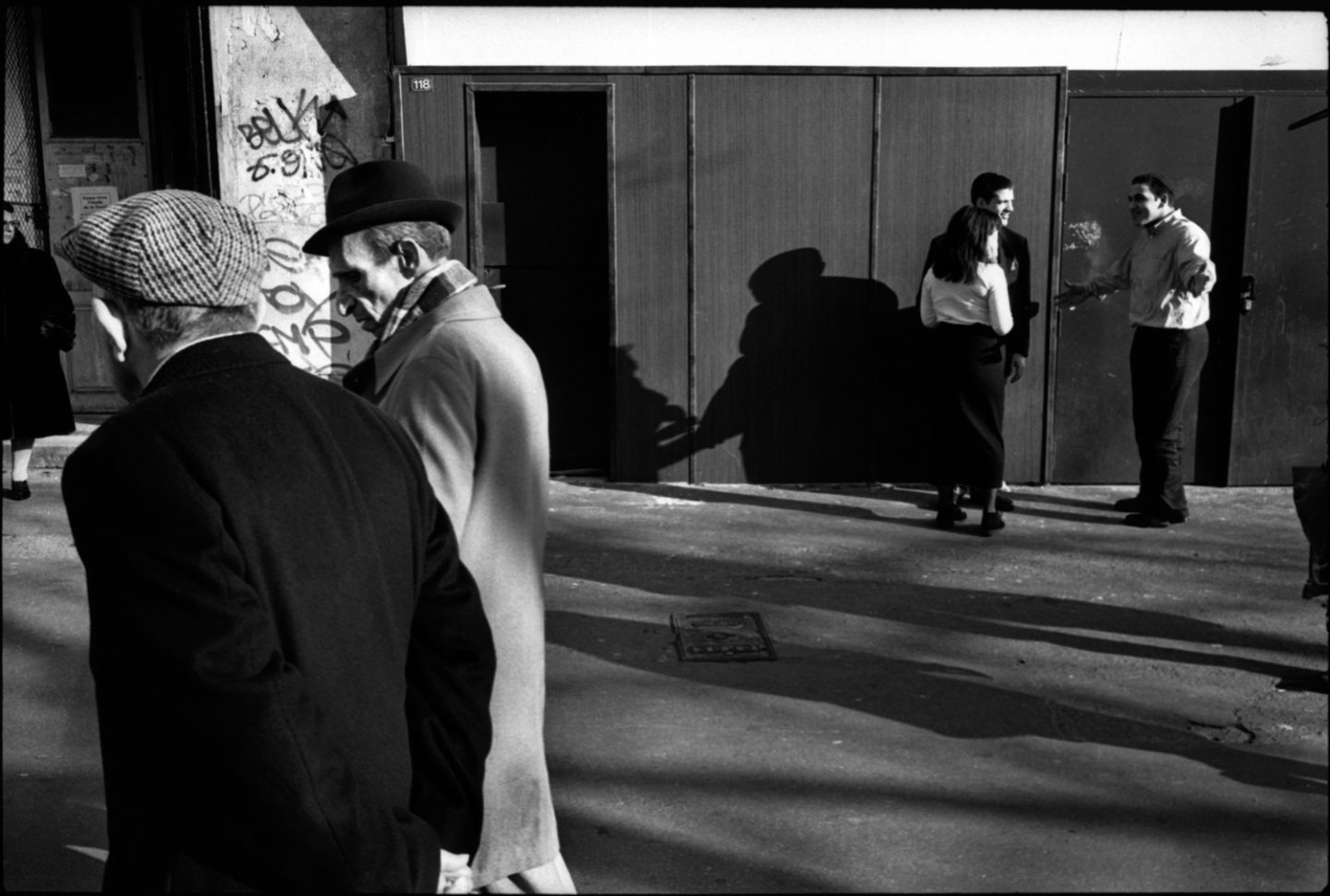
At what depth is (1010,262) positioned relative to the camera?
8.02m

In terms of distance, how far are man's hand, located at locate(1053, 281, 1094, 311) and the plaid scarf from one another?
5.85 meters

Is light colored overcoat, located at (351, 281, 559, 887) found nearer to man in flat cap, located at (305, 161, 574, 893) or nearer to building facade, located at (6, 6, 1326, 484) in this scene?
man in flat cap, located at (305, 161, 574, 893)

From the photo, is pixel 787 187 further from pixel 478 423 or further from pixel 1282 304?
pixel 478 423

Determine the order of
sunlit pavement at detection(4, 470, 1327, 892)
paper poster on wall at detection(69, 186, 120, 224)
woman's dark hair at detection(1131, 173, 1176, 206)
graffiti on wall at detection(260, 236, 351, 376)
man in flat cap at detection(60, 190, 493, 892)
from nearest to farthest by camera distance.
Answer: man in flat cap at detection(60, 190, 493, 892)
sunlit pavement at detection(4, 470, 1327, 892)
woman's dark hair at detection(1131, 173, 1176, 206)
graffiti on wall at detection(260, 236, 351, 376)
paper poster on wall at detection(69, 186, 120, 224)

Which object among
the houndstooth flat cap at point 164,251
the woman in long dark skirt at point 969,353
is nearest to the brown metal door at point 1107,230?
the woman in long dark skirt at point 969,353

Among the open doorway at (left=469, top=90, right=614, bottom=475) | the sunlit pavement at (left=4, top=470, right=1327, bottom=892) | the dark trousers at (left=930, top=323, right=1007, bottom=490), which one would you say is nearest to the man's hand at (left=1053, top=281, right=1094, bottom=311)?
the dark trousers at (left=930, top=323, right=1007, bottom=490)

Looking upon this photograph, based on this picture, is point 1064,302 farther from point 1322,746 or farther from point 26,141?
point 26,141

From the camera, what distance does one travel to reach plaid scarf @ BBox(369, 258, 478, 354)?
2857 mm

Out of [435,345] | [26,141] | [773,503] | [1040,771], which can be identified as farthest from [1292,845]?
[26,141]

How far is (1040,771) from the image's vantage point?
4387mm

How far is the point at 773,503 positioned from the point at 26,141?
595 centimetres

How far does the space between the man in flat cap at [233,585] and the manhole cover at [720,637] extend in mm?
3529

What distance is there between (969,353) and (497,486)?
5.07m

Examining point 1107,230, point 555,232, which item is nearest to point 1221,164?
point 1107,230
